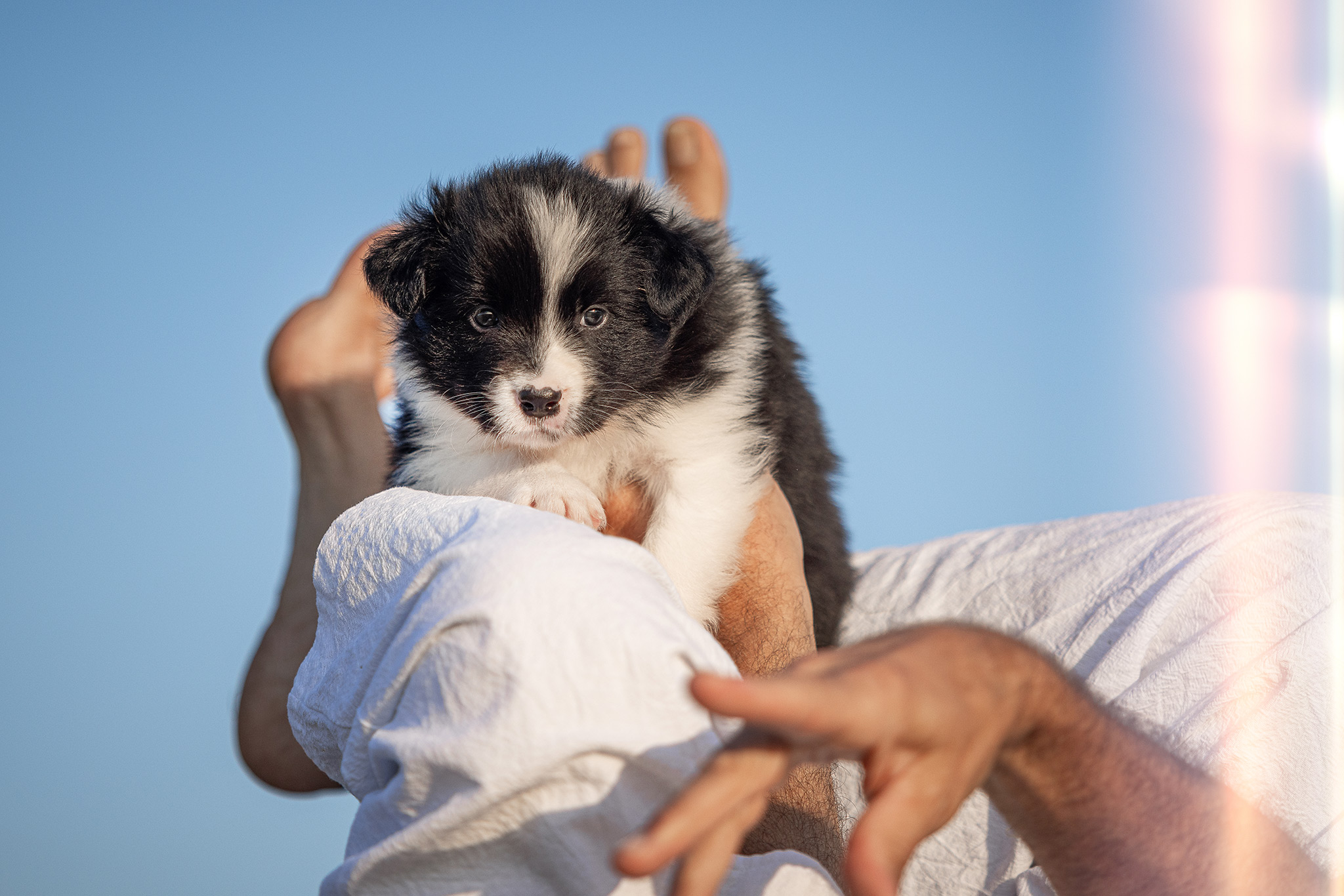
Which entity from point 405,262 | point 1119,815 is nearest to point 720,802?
point 1119,815

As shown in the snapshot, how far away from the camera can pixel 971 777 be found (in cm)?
Result: 107

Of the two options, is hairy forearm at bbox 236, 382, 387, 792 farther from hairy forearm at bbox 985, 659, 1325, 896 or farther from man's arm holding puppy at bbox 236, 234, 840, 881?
hairy forearm at bbox 985, 659, 1325, 896

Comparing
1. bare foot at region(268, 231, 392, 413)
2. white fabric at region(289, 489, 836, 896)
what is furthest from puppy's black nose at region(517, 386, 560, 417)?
bare foot at region(268, 231, 392, 413)

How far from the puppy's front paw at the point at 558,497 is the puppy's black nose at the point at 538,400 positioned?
190 millimetres

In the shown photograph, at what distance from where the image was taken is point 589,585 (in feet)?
4.53

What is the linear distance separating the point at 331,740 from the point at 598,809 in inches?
33.9

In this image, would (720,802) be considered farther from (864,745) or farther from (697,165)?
(697,165)

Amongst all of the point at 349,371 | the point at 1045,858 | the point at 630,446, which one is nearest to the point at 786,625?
the point at 630,446

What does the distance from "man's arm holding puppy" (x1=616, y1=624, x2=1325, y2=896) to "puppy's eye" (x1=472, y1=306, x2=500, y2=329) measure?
5.50 ft

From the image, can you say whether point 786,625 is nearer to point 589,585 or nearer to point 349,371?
point 589,585

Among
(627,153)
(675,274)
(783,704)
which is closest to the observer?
(783,704)

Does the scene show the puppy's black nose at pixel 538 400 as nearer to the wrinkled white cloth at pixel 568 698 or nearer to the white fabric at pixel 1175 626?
the wrinkled white cloth at pixel 568 698

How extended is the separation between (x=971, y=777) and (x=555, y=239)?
6.00 ft

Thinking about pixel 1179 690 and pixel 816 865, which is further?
pixel 1179 690
